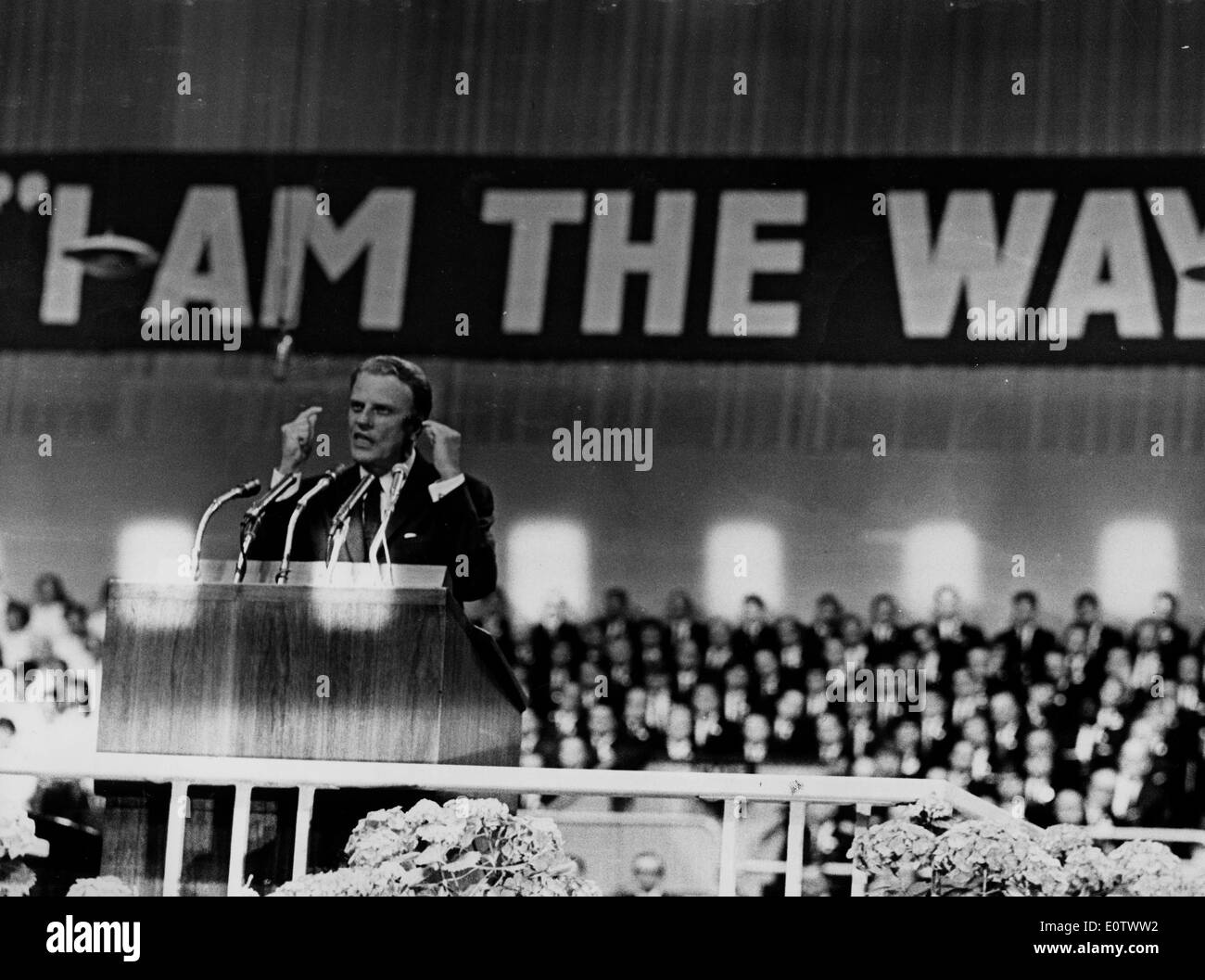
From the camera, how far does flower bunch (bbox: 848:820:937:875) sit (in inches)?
177

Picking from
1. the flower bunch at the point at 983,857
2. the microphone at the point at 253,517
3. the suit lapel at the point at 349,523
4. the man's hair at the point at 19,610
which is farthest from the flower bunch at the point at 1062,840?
the man's hair at the point at 19,610

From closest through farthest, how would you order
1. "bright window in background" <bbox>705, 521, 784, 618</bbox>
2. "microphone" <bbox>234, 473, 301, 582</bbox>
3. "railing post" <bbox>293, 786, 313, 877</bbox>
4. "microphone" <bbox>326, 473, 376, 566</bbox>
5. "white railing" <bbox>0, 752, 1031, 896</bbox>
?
"white railing" <bbox>0, 752, 1031, 896</bbox> → "railing post" <bbox>293, 786, 313, 877</bbox> → "microphone" <bbox>234, 473, 301, 582</bbox> → "microphone" <bbox>326, 473, 376, 566</bbox> → "bright window in background" <bbox>705, 521, 784, 618</bbox>

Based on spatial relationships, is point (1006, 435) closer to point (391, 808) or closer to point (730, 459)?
point (730, 459)

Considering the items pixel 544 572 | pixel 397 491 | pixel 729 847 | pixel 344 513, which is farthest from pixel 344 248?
pixel 729 847

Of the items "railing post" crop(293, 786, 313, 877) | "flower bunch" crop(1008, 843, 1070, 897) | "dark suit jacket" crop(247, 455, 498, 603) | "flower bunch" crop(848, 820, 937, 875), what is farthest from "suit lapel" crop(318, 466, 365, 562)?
"flower bunch" crop(1008, 843, 1070, 897)

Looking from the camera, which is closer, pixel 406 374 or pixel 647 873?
pixel 647 873

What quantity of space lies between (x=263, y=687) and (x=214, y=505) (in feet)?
2.46

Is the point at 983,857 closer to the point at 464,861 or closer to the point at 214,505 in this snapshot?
the point at 464,861

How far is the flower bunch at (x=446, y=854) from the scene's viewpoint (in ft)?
14.3

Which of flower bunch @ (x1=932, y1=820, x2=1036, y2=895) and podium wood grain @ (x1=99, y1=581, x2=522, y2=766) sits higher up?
podium wood grain @ (x1=99, y1=581, x2=522, y2=766)

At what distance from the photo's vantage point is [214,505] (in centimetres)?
509

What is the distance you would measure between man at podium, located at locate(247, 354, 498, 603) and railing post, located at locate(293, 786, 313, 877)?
90 centimetres
